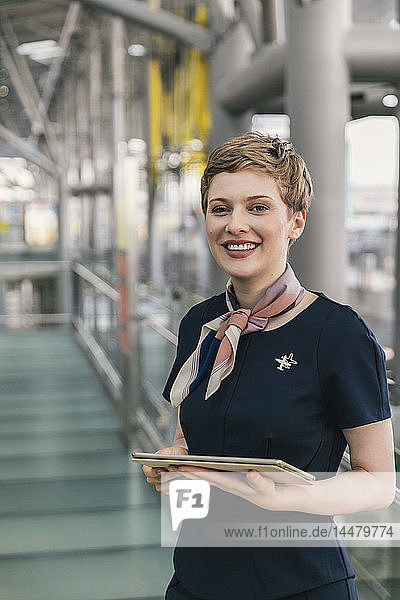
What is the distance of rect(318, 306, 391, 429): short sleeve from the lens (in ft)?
4.12

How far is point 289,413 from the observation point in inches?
51.8

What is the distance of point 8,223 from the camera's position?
24219 mm

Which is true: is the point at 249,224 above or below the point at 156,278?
above

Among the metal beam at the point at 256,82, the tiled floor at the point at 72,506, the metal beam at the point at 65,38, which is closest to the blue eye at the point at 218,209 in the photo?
the metal beam at the point at 256,82

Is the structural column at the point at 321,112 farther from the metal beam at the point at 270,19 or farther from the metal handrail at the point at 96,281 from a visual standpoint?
the metal handrail at the point at 96,281

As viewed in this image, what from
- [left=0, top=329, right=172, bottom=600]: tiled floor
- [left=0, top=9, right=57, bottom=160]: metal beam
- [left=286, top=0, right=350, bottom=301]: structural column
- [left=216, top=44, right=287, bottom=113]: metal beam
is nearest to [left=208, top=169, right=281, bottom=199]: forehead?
[left=286, top=0, right=350, bottom=301]: structural column

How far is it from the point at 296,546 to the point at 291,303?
41 cm

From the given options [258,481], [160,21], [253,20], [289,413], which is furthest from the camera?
[160,21]

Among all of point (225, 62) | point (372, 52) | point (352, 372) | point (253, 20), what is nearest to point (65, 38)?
point (225, 62)

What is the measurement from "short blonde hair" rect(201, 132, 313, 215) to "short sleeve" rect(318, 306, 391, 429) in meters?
0.24

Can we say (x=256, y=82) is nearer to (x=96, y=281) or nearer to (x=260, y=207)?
(x=260, y=207)

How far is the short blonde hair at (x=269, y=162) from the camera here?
135 cm

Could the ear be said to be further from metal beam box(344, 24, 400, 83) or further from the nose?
metal beam box(344, 24, 400, 83)
